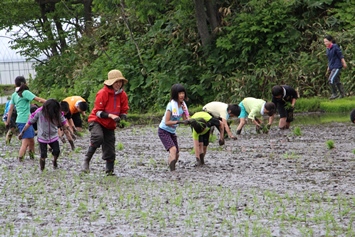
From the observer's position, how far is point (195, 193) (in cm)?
995

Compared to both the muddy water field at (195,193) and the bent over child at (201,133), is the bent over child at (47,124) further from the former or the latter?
the bent over child at (201,133)

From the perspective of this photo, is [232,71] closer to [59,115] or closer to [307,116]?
[307,116]

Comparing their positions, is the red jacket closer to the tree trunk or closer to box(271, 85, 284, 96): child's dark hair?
box(271, 85, 284, 96): child's dark hair

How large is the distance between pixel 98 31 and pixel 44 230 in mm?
24902

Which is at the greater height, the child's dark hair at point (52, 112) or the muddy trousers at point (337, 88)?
the child's dark hair at point (52, 112)

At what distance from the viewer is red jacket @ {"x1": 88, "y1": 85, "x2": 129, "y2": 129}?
11.8 metres

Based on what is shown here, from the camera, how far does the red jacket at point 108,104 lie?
11836mm

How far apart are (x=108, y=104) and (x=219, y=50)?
1380 centimetres

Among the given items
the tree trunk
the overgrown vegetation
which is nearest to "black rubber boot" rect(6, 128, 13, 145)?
the overgrown vegetation

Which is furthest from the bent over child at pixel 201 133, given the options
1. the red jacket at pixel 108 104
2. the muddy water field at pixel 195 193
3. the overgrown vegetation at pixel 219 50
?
the overgrown vegetation at pixel 219 50

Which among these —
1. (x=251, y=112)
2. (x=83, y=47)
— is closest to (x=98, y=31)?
(x=83, y=47)

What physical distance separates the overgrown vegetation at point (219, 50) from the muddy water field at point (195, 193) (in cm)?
785

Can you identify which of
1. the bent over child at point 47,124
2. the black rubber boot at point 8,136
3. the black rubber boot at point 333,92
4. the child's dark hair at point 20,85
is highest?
the child's dark hair at point 20,85

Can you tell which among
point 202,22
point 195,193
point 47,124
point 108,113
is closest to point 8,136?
point 47,124
